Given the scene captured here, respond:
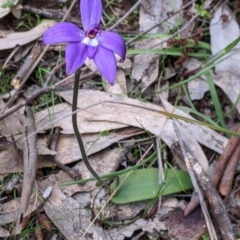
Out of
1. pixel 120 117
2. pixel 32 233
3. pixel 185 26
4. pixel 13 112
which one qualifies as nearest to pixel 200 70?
pixel 185 26

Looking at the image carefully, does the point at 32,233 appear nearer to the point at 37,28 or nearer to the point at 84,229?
the point at 84,229

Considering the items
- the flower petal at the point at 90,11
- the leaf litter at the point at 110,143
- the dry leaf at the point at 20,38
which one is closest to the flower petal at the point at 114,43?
the flower petal at the point at 90,11

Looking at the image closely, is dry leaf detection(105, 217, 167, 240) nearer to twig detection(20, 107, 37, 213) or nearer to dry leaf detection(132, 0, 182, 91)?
twig detection(20, 107, 37, 213)

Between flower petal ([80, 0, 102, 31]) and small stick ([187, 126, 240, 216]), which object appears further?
small stick ([187, 126, 240, 216])

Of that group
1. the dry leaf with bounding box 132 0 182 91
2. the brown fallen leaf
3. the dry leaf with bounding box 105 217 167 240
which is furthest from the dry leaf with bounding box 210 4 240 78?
the dry leaf with bounding box 105 217 167 240

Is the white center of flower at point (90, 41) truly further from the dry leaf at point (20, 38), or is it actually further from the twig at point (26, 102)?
the dry leaf at point (20, 38)

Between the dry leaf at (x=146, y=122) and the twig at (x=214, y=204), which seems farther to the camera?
the dry leaf at (x=146, y=122)
